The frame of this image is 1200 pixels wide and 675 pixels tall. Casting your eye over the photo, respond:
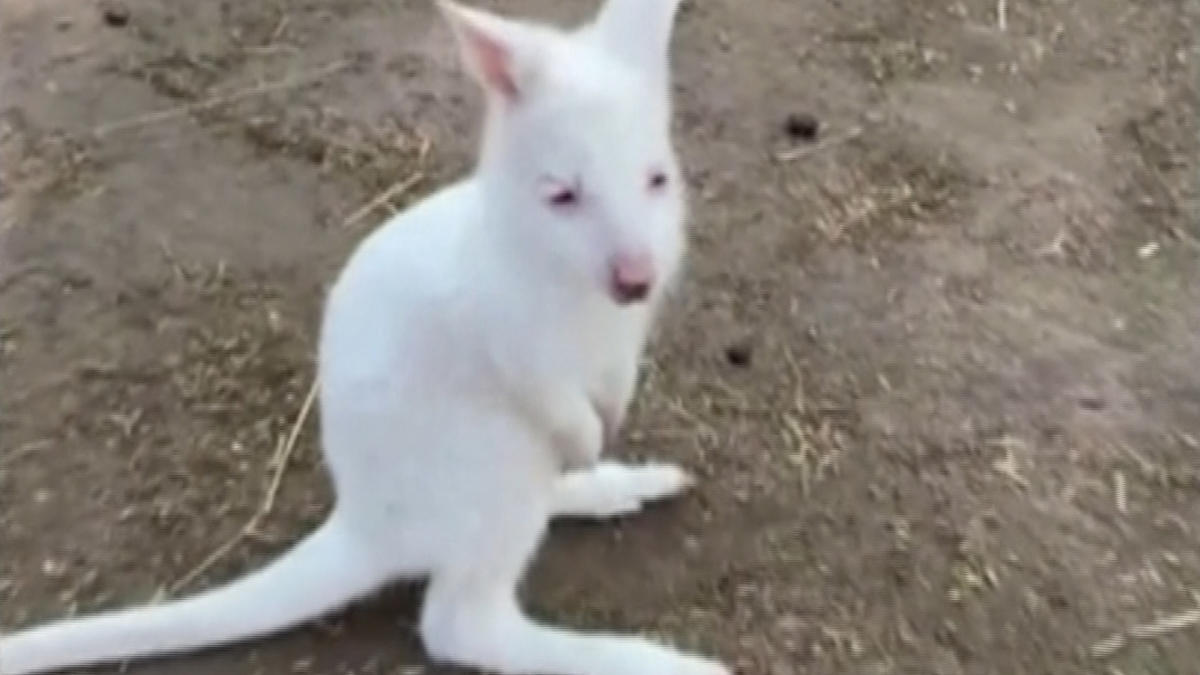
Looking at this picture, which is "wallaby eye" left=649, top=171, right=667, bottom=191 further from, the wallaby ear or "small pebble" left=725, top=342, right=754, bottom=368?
"small pebble" left=725, top=342, right=754, bottom=368

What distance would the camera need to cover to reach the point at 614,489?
2.54 m

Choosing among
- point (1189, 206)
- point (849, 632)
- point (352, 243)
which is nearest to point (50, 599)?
point (352, 243)

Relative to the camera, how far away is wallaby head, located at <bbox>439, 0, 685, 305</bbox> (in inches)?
81.6

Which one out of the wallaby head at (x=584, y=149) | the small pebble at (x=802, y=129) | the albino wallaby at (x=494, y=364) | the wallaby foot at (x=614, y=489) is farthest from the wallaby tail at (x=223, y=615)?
the small pebble at (x=802, y=129)

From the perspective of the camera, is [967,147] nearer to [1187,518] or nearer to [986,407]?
[986,407]

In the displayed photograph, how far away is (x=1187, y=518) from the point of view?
253cm

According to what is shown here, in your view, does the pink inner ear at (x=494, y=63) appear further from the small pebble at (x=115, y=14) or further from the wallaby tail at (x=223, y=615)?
the small pebble at (x=115, y=14)

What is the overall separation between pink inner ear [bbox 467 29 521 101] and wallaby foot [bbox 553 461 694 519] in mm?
550

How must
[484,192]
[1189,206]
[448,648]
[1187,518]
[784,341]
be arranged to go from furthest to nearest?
1. [1189,206]
2. [784,341]
3. [1187,518]
4. [448,648]
5. [484,192]

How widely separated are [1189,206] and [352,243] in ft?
3.62

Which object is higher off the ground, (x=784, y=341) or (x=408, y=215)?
(x=408, y=215)

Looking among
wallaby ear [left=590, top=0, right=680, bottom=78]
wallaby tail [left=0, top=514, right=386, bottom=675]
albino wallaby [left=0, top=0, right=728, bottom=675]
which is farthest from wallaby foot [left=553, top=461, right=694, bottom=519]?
wallaby ear [left=590, top=0, right=680, bottom=78]

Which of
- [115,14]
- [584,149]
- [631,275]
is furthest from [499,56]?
[115,14]

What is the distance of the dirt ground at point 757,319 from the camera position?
244 centimetres
